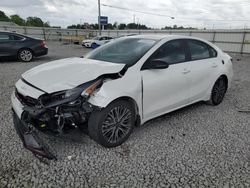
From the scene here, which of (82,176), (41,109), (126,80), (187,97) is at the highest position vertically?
(126,80)

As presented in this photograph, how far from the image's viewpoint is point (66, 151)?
101 inches

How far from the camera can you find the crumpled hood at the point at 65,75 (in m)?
2.29

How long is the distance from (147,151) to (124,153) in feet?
1.02

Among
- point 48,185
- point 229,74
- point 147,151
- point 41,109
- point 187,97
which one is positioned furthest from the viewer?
point 229,74

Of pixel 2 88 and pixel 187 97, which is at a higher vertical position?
pixel 187 97

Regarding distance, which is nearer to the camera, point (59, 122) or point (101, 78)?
point (59, 122)

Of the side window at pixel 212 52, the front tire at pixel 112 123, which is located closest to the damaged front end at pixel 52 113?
the front tire at pixel 112 123

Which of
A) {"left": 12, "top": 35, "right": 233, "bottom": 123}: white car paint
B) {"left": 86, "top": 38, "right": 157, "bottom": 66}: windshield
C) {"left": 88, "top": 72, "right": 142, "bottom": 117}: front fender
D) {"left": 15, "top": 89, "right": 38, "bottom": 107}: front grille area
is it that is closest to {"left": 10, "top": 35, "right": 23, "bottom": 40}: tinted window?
{"left": 86, "top": 38, "right": 157, "bottom": 66}: windshield

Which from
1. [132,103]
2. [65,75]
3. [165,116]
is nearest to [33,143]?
[65,75]

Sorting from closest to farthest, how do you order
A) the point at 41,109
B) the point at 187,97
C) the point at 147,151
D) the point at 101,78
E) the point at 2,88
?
the point at 41,109 → the point at 101,78 → the point at 147,151 → the point at 187,97 → the point at 2,88

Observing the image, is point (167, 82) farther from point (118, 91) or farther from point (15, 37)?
point (15, 37)

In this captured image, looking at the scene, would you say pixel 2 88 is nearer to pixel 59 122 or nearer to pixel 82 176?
pixel 59 122

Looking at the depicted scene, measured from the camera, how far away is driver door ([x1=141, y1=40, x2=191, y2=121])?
2809mm

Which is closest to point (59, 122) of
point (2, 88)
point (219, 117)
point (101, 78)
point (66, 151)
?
point (66, 151)
